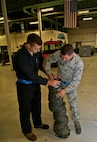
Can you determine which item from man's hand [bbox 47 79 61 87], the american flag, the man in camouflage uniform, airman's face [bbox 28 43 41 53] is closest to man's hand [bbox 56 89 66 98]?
the man in camouflage uniform

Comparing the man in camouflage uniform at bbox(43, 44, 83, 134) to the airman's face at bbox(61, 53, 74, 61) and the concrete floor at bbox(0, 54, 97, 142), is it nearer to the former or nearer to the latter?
the airman's face at bbox(61, 53, 74, 61)

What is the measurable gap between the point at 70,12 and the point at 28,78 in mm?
4829

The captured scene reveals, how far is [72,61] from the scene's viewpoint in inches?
83.8

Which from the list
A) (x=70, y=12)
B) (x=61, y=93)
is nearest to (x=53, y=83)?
(x=61, y=93)

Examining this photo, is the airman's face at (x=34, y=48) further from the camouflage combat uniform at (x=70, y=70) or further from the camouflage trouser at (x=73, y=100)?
the camouflage trouser at (x=73, y=100)

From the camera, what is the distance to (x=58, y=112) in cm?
225

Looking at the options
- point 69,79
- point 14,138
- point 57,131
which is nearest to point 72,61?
point 69,79

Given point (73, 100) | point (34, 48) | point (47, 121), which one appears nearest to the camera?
point (34, 48)

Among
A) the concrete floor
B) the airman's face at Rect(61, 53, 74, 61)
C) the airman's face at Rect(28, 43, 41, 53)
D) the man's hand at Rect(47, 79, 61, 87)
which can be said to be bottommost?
the concrete floor

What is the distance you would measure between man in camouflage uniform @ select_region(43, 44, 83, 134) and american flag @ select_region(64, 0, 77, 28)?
14.7 feet

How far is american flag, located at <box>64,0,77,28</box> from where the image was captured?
19.9ft

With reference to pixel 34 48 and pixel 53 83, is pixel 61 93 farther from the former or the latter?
pixel 34 48

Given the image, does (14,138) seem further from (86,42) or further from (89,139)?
(86,42)

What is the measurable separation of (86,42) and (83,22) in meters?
2.32
